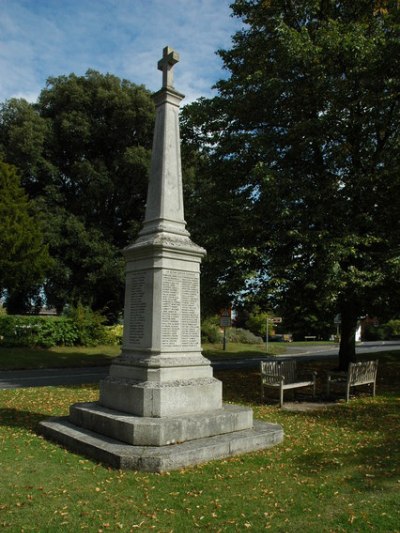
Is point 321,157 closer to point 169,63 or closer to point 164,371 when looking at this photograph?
point 169,63

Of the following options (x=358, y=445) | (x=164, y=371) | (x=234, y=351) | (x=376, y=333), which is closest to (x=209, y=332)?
(x=234, y=351)

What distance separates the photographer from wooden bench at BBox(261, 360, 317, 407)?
37.3 ft

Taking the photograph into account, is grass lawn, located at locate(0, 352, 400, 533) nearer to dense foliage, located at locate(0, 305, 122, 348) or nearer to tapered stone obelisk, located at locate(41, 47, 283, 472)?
tapered stone obelisk, located at locate(41, 47, 283, 472)

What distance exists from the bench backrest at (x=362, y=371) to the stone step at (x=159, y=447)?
4.83 metres

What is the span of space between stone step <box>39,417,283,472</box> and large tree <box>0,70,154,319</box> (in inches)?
898

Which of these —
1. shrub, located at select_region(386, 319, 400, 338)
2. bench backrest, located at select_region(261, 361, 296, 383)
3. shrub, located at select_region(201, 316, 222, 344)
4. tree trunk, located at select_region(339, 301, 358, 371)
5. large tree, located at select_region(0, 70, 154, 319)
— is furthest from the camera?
shrub, located at select_region(386, 319, 400, 338)

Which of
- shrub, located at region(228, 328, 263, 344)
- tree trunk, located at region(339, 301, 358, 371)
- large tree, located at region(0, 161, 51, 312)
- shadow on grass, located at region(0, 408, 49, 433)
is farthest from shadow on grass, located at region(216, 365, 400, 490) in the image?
shrub, located at region(228, 328, 263, 344)

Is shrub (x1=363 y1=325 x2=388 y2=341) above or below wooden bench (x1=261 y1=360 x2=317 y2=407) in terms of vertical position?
above

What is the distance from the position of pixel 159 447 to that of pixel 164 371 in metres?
1.17

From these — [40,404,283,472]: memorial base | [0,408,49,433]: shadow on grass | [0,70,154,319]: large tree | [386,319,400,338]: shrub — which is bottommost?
[0,408,49,433]: shadow on grass

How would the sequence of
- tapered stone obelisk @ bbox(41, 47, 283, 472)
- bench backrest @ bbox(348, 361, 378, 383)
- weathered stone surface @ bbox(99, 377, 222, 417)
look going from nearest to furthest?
tapered stone obelisk @ bbox(41, 47, 283, 472)
weathered stone surface @ bbox(99, 377, 222, 417)
bench backrest @ bbox(348, 361, 378, 383)

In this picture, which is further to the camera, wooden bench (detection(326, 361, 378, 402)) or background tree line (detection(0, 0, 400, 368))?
background tree line (detection(0, 0, 400, 368))

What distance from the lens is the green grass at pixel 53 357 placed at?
69.2 ft

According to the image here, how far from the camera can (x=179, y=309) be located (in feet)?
25.0
